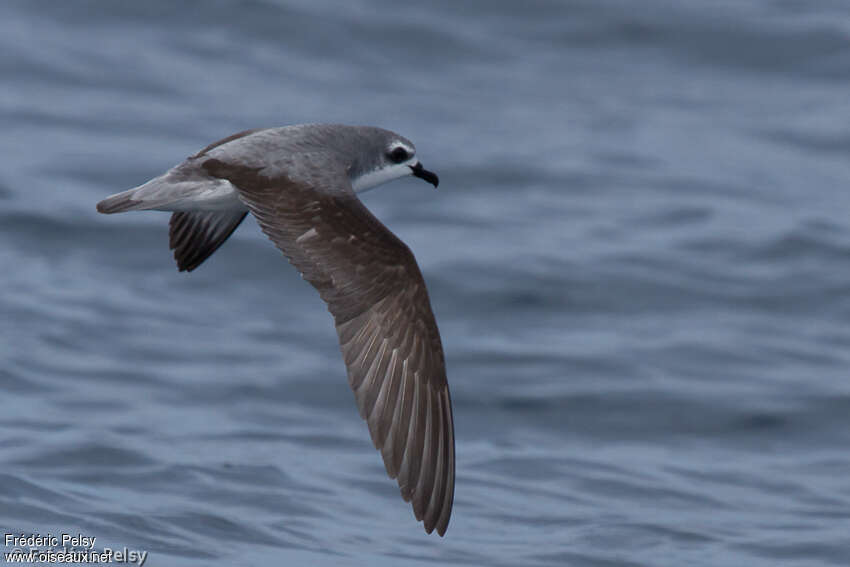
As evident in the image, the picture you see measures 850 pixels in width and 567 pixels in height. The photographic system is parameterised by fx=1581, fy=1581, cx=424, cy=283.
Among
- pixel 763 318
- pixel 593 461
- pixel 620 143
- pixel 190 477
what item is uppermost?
pixel 620 143

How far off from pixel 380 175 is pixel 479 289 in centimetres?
452

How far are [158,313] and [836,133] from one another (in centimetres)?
753

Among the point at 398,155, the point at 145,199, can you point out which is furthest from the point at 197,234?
the point at 398,155

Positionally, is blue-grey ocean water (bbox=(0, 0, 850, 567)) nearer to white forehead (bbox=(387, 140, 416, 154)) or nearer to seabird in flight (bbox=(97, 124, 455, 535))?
seabird in flight (bbox=(97, 124, 455, 535))

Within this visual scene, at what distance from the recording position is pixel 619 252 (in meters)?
13.1

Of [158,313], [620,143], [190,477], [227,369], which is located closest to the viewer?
[190,477]

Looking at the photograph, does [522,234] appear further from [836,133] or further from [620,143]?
[836,133]

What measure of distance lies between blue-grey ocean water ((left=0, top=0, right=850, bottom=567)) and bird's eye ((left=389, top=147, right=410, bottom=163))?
217 cm

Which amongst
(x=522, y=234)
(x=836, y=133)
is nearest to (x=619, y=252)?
(x=522, y=234)

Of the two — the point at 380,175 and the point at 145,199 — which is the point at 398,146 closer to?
the point at 380,175

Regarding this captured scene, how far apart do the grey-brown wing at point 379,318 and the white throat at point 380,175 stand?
0.56 m

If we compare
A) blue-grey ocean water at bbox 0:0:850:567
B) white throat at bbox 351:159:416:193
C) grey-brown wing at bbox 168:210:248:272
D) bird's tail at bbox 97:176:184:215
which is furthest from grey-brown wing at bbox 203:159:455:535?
blue-grey ocean water at bbox 0:0:850:567

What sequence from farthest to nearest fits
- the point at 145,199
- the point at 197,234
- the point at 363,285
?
the point at 197,234 < the point at 145,199 < the point at 363,285

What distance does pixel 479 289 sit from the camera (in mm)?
12547
